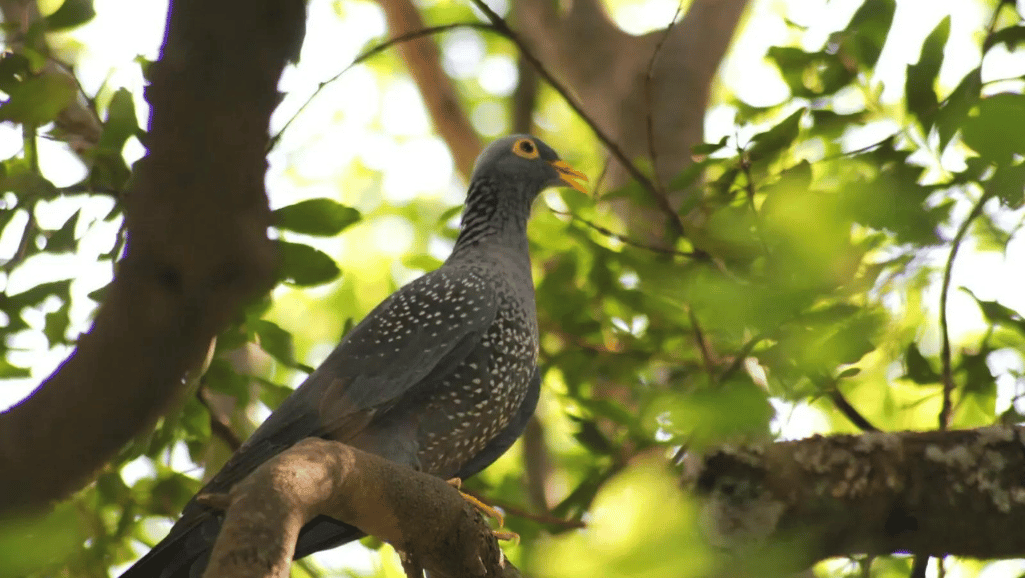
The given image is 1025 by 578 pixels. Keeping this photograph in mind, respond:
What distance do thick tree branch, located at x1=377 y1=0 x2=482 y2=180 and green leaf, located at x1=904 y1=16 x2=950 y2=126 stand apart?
16.8ft

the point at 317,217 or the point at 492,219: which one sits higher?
the point at 317,217

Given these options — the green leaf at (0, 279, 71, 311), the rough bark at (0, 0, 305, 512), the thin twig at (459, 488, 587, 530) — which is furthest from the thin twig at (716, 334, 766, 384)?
the green leaf at (0, 279, 71, 311)

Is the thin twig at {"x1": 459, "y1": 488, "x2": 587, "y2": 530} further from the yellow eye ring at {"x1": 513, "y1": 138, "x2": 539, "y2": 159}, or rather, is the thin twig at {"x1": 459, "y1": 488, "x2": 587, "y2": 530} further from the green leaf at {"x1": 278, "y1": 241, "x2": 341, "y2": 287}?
the yellow eye ring at {"x1": 513, "y1": 138, "x2": 539, "y2": 159}

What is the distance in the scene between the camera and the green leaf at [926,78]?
9.45 ft

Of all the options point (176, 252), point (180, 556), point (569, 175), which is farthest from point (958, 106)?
point (569, 175)

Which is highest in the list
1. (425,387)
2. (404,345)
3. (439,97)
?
(404,345)

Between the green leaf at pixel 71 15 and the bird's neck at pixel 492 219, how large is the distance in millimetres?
Result: 1865

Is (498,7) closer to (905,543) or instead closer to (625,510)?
(905,543)

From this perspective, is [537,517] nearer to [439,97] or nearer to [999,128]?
[999,128]

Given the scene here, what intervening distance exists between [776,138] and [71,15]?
221cm

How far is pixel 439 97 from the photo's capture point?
815cm

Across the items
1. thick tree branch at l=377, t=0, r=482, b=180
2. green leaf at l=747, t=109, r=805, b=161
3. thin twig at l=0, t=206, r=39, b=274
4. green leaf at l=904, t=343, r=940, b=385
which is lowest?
thick tree branch at l=377, t=0, r=482, b=180

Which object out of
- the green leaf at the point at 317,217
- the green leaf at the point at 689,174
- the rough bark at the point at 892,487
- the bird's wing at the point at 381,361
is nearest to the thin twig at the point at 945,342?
the rough bark at the point at 892,487

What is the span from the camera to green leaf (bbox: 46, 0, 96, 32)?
318 centimetres
